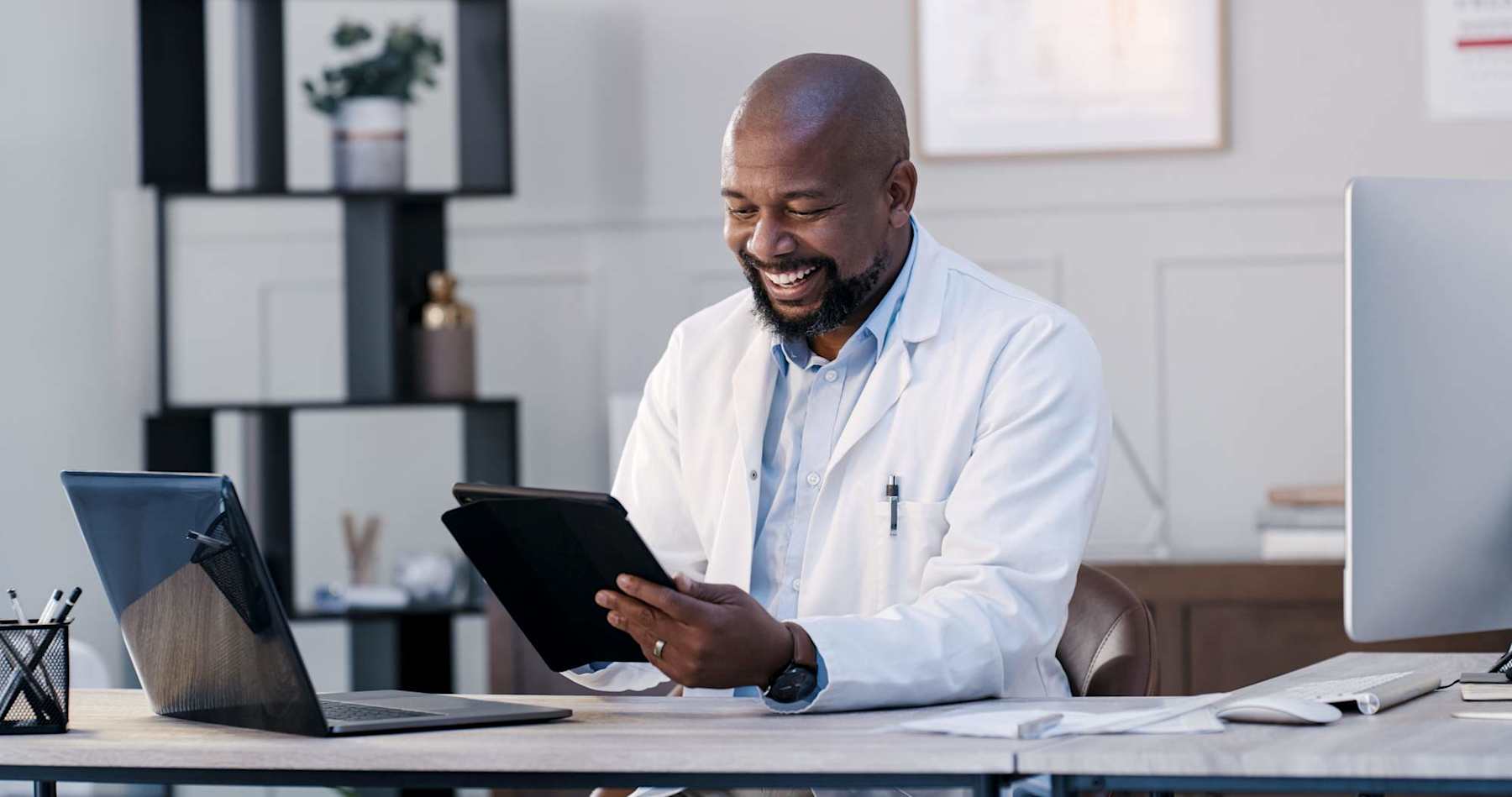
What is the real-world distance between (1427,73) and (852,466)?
6.62 feet

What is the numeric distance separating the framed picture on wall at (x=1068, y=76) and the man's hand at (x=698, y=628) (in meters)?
2.12

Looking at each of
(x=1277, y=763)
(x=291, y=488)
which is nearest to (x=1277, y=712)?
(x=1277, y=763)

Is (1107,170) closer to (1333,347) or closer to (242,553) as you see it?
(1333,347)

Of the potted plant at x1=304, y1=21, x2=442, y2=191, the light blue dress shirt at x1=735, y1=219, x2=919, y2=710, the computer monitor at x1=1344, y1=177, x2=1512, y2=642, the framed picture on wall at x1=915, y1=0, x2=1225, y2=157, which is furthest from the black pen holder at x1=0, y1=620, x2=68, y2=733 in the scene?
the framed picture on wall at x1=915, y1=0, x2=1225, y2=157

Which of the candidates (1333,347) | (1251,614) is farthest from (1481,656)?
(1333,347)

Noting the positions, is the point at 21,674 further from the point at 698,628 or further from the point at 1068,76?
the point at 1068,76

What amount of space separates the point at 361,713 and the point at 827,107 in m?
0.84

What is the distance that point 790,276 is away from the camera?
1936 mm

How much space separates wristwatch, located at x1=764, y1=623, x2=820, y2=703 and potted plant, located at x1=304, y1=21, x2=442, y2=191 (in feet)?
6.67

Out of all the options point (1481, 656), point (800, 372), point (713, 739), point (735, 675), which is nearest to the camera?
point (713, 739)

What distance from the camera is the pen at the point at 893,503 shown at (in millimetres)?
1840

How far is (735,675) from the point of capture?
4.92ft

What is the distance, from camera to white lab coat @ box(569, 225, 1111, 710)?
1.62 m

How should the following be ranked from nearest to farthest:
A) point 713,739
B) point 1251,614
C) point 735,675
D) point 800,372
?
point 713,739
point 735,675
point 800,372
point 1251,614
